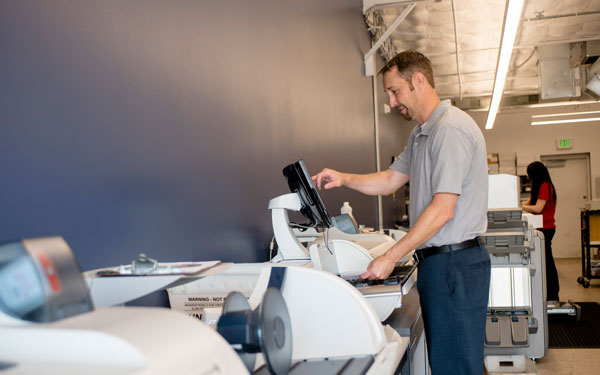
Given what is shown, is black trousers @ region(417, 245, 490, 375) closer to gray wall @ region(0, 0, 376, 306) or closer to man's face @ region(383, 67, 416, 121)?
man's face @ region(383, 67, 416, 121)

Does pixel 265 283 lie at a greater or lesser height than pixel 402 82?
lesser

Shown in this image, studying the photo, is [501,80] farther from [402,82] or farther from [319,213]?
[319,213]

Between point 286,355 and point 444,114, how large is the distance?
1.32 meters

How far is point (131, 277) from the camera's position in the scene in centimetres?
106

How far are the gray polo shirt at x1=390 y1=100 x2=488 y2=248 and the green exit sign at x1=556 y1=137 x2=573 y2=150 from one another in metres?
10.5

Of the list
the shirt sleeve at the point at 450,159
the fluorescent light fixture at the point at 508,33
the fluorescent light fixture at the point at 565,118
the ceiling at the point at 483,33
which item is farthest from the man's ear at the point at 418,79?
the fluorescent light fixture at the point at 565,118

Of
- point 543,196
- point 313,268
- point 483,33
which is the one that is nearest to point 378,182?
point 313,268

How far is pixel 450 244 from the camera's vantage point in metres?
2.11

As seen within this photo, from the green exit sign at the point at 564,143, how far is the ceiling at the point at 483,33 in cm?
241

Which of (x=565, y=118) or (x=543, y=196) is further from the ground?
(x=565, y=118)

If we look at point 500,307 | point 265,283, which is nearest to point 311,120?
point 500,307

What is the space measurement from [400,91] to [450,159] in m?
0.42

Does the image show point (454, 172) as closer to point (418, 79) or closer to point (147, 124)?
point (418, 79)

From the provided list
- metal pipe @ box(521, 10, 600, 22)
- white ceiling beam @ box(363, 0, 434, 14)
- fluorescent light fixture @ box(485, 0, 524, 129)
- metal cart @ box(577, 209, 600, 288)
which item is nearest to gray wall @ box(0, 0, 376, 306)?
fluorescent light fixture @ box(485, 0, 524, 129)
